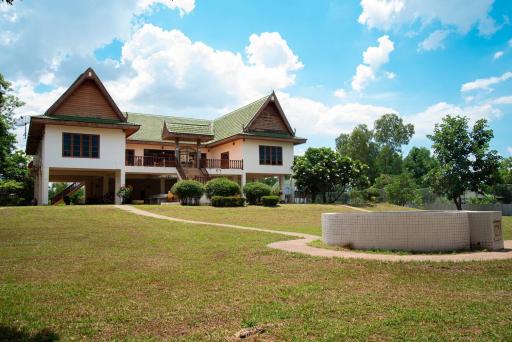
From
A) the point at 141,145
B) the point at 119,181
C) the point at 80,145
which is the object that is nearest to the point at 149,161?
the point at 141,145

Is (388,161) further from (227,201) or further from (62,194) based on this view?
(62,194)

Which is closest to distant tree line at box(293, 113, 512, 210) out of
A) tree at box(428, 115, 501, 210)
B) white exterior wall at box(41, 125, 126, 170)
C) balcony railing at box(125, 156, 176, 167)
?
A: tree at box(428, 115, 501, 210)

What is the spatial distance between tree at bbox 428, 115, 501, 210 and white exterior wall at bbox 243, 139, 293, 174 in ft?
40.6

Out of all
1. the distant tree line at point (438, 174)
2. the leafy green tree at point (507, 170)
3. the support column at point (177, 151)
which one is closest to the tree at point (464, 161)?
the distant tree line at point (438, 174)

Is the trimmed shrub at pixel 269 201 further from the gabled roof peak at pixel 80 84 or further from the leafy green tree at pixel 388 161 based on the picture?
the leafy green tree at pixel 388 161

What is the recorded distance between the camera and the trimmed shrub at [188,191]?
93.8 feet

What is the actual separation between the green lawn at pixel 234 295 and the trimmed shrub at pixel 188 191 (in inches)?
657

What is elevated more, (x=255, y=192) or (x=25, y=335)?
(x=255, y=192)

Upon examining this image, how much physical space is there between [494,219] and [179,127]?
87.4 feet

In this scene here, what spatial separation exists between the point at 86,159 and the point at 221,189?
9830 millimetres

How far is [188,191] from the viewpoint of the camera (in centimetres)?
2866

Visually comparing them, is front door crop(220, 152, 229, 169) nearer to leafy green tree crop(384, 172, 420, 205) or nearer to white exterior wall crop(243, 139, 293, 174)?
white exterior wall crop(243, 139, 293, 174)

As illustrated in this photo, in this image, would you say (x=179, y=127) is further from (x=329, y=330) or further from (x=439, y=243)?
(x=329, y=330)

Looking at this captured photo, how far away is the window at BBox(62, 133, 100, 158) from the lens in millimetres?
29922
